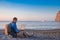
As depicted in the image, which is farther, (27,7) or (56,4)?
(27,7)

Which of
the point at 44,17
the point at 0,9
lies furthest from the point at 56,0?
the point at 0,9

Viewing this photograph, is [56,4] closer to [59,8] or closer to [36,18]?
[59,8]

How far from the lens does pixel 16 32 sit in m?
6.37

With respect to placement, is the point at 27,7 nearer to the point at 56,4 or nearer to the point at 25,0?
the point at 25,0

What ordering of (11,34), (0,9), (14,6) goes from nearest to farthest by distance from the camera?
1. (11,34)
2. (0,9)
3. (14,6)

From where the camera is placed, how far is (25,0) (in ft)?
37.0

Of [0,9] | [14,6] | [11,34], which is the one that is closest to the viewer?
[11,34]

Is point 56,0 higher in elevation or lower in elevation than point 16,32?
higher

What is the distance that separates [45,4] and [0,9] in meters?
2.73

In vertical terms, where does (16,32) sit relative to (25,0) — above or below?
below

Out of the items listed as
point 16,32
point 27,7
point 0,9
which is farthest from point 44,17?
point 16,32

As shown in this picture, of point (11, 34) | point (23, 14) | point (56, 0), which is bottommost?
point (11, 34)

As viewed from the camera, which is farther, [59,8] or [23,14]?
[23,14]

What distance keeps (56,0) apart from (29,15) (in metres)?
2.01
